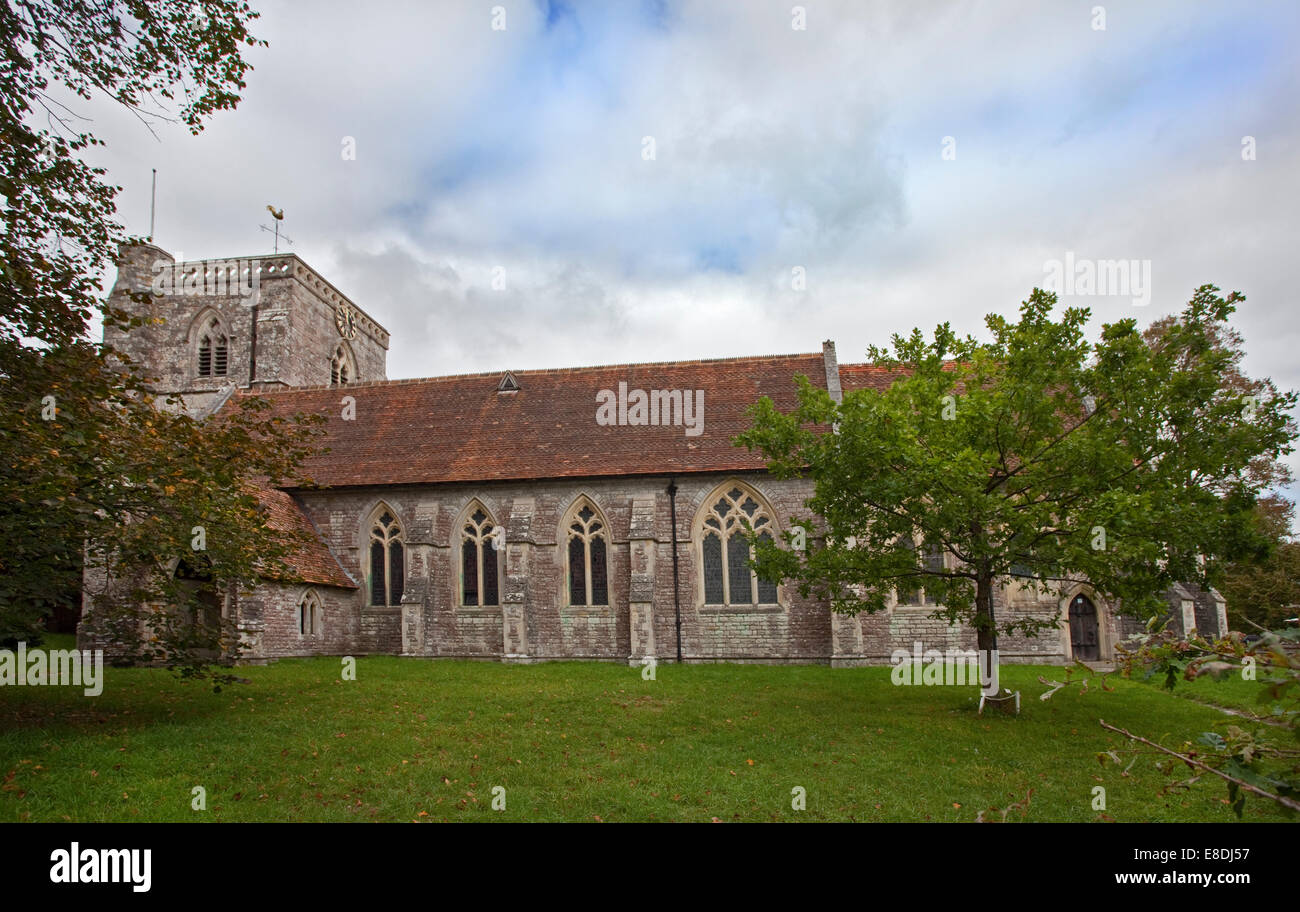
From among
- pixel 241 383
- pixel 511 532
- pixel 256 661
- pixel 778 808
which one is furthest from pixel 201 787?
pixel 241 383

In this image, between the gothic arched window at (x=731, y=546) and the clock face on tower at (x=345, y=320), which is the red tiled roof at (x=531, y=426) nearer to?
the gothic arched window at (x=731, y=546)

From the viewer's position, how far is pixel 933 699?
15102mm

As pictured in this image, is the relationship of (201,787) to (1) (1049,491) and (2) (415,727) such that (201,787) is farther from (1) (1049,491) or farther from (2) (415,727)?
(1) (1049,491)

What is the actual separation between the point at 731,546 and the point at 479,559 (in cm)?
712

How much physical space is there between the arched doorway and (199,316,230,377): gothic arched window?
98.3ft

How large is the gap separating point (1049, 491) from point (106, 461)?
13635 millimetres

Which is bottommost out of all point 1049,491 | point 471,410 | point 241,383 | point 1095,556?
point 1095,556

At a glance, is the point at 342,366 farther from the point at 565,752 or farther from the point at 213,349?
the point at 565,752

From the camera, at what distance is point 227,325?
3000cm

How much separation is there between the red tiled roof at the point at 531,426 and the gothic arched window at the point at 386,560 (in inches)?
53.0

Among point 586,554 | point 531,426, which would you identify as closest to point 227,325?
point 531,426

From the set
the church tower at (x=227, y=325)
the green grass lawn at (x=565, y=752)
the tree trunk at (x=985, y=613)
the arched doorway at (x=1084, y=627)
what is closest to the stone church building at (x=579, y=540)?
the arched doorway at (x=1084, y=627)

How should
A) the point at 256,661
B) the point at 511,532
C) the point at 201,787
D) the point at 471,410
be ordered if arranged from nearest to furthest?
the point at 201,787 → the point at 256,661 → the point at 511,532 → the point at 471,410

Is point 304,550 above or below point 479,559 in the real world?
above
